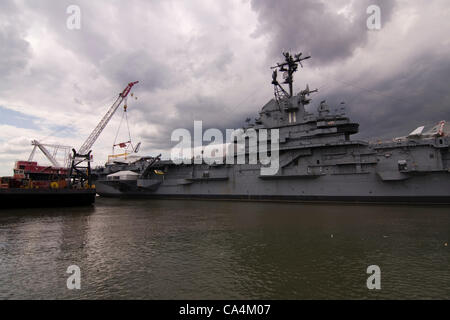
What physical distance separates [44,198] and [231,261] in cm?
2980

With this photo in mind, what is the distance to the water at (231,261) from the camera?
6684 millimetres

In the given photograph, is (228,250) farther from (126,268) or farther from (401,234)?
Answer: (401,234)

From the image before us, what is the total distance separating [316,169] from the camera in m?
30.0

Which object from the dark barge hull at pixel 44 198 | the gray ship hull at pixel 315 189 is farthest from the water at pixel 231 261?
the dark barge hull at pixel 44 198

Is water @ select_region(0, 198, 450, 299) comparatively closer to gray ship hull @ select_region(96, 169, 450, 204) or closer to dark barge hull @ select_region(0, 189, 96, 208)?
gray ship hull @ select_region(96, 169, 450, 204)

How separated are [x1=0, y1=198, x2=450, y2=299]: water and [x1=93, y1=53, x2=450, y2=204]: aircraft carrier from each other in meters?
12.0

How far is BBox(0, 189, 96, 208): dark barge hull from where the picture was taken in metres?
27.0

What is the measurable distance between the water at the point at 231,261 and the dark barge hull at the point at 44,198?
51.7 ft

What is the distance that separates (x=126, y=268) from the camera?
27.7 feet

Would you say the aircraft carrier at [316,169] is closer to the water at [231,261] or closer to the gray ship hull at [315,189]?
the gray ship hull at [315,189]

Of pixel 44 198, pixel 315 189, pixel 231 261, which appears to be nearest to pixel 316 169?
pixel 315 189

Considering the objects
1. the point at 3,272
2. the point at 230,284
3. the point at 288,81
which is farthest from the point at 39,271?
the point at 288,81

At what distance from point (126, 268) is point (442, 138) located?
3002cm
